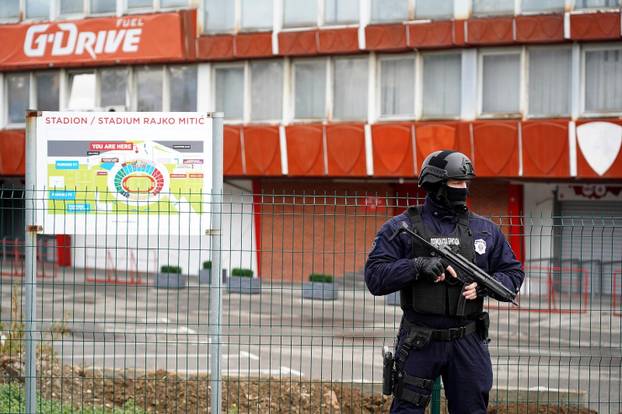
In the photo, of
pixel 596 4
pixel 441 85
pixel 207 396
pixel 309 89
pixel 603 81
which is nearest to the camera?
pixel 207 396

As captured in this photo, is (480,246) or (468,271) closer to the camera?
(468,271)

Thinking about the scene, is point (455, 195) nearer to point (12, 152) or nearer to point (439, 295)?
point (439, 295)

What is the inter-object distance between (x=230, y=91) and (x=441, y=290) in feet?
79.4

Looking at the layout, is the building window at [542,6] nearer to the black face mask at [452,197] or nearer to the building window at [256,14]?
the building window at [256,14]

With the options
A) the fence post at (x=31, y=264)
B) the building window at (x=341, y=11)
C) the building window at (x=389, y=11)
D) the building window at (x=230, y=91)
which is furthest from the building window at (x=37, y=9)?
the fence post at (x=31, y=264)

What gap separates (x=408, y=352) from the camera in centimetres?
622

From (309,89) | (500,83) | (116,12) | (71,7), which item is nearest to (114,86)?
(116,12)

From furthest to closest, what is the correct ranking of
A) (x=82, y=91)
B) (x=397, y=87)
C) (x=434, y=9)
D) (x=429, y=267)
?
(x=82, y=91) → (x=397, y=87) → (x=434, y=9) → (x=429, y=267)

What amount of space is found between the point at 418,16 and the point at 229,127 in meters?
6.13

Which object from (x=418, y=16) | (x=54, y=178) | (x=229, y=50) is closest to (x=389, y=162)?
(x=418, y=16)

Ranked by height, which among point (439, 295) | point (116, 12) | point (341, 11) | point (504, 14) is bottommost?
point (439, 295)

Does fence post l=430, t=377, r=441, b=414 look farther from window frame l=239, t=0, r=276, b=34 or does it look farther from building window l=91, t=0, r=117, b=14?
building window l=91, t=0, r=117, b=14

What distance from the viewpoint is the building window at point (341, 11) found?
91.0 ft

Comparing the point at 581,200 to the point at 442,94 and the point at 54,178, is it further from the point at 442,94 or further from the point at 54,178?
the point at 54,178
